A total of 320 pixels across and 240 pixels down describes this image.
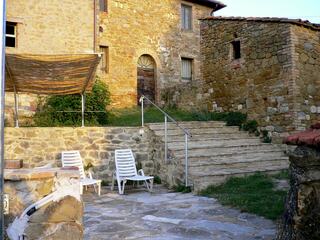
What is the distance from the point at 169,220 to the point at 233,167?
3405 mm

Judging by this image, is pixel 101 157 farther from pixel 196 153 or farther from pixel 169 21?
pixel 169 21

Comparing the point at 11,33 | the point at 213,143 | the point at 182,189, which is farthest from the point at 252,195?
the point at 11,33

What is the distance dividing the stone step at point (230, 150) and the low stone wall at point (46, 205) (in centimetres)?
489

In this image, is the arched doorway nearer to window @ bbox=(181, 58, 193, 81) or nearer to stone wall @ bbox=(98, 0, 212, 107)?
stone wall @ bbox=(98, 0, 212, 107)

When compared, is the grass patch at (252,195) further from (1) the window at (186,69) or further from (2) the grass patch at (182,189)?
(1) the window at (186,69)

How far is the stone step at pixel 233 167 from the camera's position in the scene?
300 inches

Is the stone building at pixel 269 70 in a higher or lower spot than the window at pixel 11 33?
lower

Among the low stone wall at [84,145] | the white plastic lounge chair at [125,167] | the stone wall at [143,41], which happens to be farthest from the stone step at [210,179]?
the stone wall at [143,41]

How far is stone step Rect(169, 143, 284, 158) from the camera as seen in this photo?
27.3 feet

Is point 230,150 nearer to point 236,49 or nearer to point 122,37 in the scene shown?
point 236,49

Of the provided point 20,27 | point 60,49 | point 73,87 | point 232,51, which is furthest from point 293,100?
point 20,27

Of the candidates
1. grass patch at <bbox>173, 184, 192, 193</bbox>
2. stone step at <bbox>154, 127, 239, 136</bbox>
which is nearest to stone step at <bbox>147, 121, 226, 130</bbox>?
stone step at <bbox>154, 127, 239, 136</bbox>

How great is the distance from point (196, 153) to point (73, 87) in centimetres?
345

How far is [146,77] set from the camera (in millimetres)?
17047
